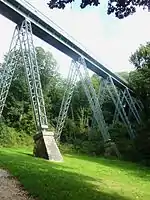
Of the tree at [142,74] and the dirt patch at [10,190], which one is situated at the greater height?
the tree at [142,74]

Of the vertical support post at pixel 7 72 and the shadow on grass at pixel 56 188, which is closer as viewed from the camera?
the shadow on grass at pixel 56 188

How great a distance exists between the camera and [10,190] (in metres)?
12.4

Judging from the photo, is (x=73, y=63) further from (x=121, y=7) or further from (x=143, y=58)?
(x=121, y=7)

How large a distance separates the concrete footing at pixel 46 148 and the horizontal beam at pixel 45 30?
9.19 metres

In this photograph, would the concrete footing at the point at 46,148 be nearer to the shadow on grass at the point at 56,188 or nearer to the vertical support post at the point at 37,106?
the vertical support post at the point at 37,106

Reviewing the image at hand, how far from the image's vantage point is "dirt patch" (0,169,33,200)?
1141 centimetres

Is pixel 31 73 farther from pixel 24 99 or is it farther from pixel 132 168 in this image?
pixel 24 99

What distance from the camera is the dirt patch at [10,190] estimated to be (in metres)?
11.4

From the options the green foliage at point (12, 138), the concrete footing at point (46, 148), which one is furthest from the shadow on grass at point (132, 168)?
the green foliage at point (12, 138)

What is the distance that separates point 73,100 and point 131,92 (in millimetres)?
8318

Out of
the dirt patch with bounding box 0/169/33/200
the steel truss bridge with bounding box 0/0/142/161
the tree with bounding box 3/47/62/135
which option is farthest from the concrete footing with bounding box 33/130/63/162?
the tree with bounding box 3/47/62/135

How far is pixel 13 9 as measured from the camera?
29.2 metres

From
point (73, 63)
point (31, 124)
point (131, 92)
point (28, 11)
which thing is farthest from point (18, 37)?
point (131, 92)

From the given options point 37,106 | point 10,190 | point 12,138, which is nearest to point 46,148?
point 37,106
